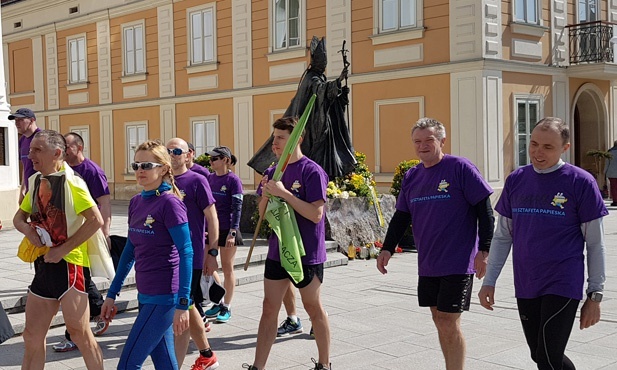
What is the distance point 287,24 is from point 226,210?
15276 millimetres

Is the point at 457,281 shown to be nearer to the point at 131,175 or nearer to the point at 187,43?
the point at 187,43

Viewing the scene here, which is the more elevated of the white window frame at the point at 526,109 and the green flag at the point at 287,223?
the white window frame at the point at 526,109

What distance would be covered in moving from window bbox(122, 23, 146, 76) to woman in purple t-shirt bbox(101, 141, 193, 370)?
2274 centimetres

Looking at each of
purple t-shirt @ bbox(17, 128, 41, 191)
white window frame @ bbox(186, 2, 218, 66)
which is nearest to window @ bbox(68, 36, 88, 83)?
white window frame @ bbox(186, 2, 218, 66)

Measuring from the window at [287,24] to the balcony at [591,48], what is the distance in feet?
24.4

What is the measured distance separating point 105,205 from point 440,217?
352 cm

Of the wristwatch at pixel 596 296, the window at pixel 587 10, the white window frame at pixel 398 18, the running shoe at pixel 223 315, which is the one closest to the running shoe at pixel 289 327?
the running shoe at pixel 223 315

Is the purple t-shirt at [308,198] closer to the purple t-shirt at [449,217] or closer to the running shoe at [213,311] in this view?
the purple t-shirt at [449,217]

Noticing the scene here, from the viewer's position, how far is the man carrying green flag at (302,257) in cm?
509

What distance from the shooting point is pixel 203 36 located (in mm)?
24359

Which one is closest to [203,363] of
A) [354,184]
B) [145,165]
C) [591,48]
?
[145,165]

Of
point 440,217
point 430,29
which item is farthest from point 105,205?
point 430,29

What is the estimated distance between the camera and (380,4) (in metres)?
19.8

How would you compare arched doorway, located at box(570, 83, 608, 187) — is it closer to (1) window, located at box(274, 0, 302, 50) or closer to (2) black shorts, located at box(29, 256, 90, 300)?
(1) window, located at box(274, 0, 302, 50)
